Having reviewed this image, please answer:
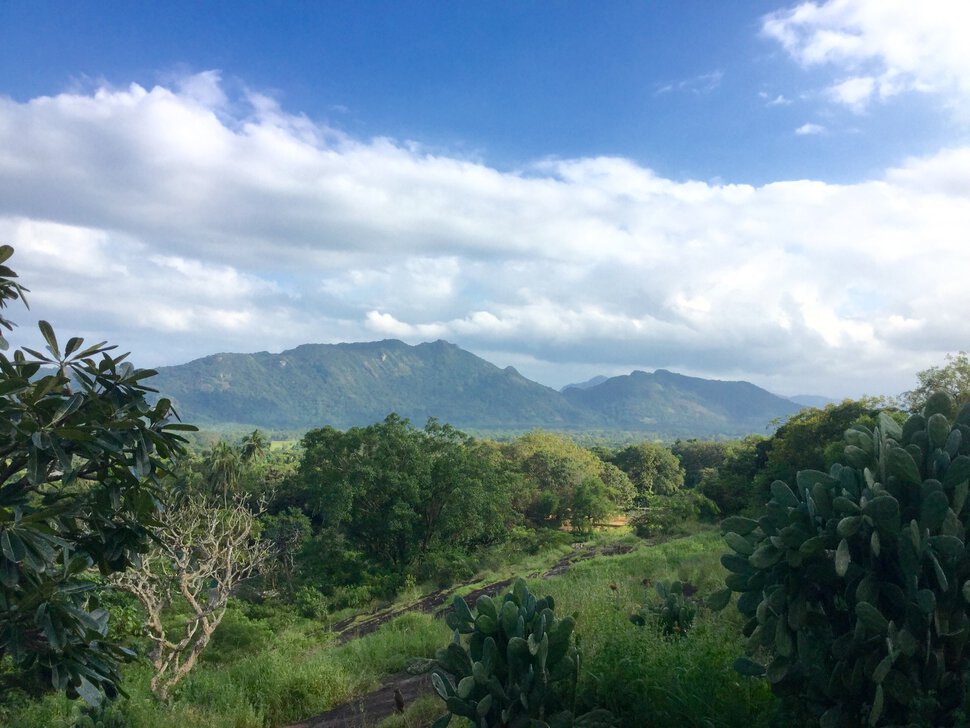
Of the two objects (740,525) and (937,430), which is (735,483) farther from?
(937,430)

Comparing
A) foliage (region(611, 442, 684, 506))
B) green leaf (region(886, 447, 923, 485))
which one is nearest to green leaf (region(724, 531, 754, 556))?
green leaf (region(886, 447, 923, 485))

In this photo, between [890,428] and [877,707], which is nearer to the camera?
[877,707]

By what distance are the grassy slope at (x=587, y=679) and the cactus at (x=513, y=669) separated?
1.17 feet

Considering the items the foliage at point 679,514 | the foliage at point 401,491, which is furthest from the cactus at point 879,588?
the foliage at point 679,514

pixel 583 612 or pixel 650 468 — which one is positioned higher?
pixel 583 612

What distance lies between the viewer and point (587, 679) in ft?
17.1

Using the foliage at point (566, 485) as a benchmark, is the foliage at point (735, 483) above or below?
above

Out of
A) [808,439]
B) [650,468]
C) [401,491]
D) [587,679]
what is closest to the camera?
[587,679]

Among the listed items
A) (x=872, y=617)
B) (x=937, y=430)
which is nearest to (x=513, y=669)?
(x=872, y=617)

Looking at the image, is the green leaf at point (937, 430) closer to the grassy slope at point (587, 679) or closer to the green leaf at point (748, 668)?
the green leaf at point (748, 668)

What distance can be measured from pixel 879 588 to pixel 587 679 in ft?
8.25

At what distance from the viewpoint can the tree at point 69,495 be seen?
3.66 metres

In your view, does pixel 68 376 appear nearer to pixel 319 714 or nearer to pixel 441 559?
pixel 319 714

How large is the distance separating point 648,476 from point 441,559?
36806 millimetres
